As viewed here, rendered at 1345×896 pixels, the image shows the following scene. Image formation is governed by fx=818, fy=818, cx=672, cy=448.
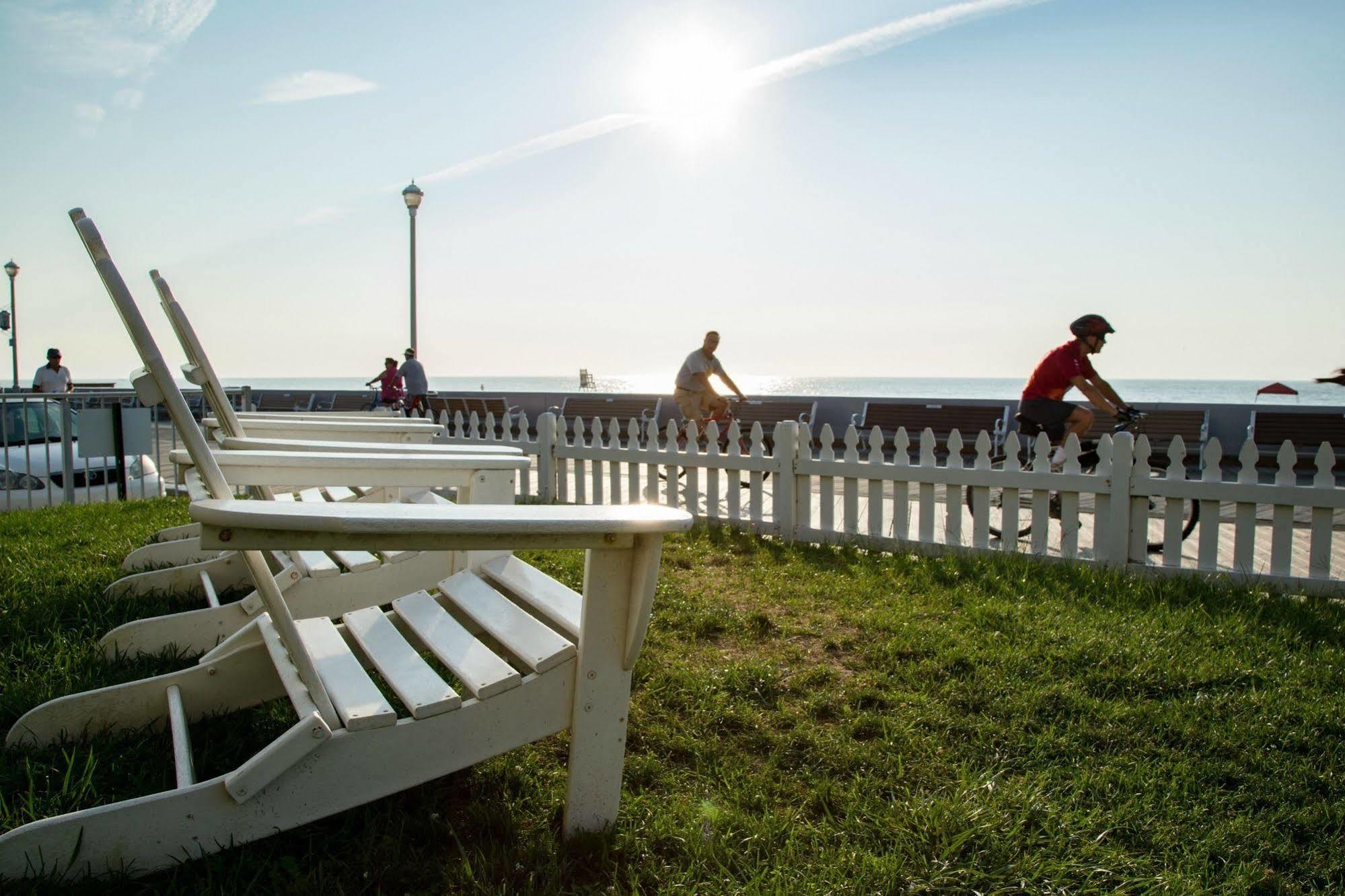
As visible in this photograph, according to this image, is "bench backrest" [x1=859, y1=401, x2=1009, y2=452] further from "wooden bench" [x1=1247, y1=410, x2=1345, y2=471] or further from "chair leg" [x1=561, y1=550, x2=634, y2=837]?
"chair leg" [x1=561, y1=550, x2=634, y2=837]

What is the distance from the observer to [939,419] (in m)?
13.5

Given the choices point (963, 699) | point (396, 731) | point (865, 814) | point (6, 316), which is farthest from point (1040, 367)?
point (6, 316)

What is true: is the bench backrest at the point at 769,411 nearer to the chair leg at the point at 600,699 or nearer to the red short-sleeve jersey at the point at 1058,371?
the red short-sleeve jersey at the point at 1058,371

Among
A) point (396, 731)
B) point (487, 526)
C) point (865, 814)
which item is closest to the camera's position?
point (487, 526)

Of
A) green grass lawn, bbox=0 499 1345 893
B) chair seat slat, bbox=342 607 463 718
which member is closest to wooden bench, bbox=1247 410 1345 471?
green grass lawn, bbox=0 499 1345 893

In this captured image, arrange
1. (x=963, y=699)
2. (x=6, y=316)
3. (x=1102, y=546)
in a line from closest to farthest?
(x=963, y=699), (x=1102, y=546), (x=6, y=316)

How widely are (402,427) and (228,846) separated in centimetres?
232

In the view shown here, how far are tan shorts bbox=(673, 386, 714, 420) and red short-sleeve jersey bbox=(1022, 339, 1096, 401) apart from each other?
12.1ft

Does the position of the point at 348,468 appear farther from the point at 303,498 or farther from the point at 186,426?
the point at 303,498

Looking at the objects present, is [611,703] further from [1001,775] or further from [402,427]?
[402,427]

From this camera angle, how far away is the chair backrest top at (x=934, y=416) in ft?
44.0

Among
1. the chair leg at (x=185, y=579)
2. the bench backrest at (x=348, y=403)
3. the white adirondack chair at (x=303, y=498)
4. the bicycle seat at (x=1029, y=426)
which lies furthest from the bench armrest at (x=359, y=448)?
the bench backrest at (x=348, y=403)

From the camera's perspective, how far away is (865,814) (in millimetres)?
2129

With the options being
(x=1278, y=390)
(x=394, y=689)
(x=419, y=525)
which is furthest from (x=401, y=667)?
(x=1278, y=390)
